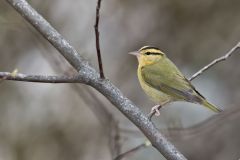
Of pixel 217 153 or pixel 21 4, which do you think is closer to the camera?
pixel 21 4

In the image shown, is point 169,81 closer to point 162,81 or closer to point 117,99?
point 162,81

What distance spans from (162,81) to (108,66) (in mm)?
2862

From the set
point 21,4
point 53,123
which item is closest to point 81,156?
point 53,123

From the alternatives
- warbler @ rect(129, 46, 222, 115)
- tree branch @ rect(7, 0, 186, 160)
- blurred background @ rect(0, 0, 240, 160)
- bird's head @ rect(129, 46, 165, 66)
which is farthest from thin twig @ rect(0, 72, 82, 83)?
blurred background @ rect(0, 0, 240, 160)

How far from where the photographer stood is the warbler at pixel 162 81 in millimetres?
4605

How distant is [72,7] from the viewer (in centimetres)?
777

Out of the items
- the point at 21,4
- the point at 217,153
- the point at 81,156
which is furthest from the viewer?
the point at 81,156

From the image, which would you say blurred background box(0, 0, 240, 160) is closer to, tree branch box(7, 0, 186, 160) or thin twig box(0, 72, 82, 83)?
tree branch box(7, 0, 186, 160)

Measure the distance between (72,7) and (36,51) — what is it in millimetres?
849

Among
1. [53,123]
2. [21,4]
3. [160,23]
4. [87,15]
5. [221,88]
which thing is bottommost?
[21,4]

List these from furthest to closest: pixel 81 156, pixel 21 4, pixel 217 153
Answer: pixel 81 156
pixel 217 153
pixel 21 4

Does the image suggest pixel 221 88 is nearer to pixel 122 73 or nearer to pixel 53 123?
pixel 122 73

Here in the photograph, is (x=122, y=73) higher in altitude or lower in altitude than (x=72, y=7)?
lower

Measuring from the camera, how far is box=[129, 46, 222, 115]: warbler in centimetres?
461
